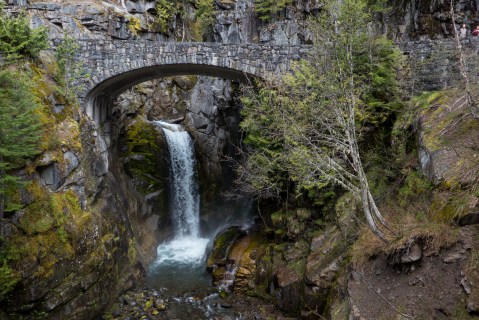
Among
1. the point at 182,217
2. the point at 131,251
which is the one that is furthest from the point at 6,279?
the point at 182,217

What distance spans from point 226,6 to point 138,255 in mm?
21374

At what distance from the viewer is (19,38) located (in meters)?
13.2

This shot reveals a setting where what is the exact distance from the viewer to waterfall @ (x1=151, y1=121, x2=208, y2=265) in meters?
20.3

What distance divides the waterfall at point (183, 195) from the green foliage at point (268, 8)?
1041cm

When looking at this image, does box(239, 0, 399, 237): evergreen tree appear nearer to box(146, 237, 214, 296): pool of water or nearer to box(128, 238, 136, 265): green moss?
box(146, 237, 214, 296): pool of water

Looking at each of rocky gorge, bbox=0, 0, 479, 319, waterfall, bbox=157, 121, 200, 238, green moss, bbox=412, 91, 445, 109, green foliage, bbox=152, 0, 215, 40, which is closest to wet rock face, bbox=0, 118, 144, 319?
rocky gorge, bbox=0, 0, 479, 319

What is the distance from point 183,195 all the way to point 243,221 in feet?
13.3

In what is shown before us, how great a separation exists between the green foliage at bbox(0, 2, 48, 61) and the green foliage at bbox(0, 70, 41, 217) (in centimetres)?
207

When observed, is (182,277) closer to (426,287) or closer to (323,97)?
(323,97)

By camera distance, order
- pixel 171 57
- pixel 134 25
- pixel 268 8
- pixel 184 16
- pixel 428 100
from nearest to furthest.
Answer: pixel 428 100, pixel 171 57, pixel 268 8, pixel 134 25, pixel 184 16

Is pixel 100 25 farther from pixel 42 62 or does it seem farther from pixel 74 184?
pixel 74 184

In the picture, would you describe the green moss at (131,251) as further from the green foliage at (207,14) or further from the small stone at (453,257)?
the green foliage at (207,14)

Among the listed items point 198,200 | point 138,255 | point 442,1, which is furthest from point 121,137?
point 442,1

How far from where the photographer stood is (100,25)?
24.6 metres
